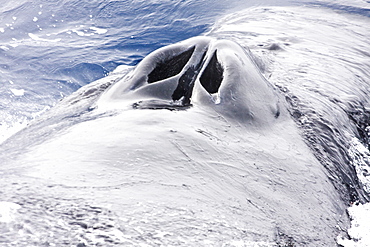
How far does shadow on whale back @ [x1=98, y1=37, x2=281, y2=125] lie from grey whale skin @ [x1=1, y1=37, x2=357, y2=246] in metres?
0.01

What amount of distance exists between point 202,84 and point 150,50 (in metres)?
9.16

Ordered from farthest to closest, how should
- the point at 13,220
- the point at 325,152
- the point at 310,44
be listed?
the point at 310,44, the point at 325,152, the point at 13,220

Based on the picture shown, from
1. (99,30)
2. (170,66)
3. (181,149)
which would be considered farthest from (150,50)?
(181,149)

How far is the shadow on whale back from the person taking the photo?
14.8ft

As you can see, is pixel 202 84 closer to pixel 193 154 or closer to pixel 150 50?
pixel 193 154

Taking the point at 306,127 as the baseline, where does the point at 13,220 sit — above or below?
Result: above

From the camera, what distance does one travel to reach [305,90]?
18.7ft

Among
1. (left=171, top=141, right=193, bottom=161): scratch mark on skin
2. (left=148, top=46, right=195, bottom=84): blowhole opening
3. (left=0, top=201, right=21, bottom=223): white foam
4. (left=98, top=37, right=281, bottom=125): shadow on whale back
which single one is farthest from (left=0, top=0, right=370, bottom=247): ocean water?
(left=148, top=46, right=195, bottom=84): blowhole opening

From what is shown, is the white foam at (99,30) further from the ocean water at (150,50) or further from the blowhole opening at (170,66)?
the blowhole opening at (170,66)

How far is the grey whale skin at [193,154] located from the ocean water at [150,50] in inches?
7.4

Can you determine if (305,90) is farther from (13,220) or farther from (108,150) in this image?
(13,220)

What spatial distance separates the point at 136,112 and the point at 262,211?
146cm

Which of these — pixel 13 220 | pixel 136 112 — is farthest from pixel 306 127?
pixel 13 220

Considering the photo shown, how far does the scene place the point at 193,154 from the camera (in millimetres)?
3676
